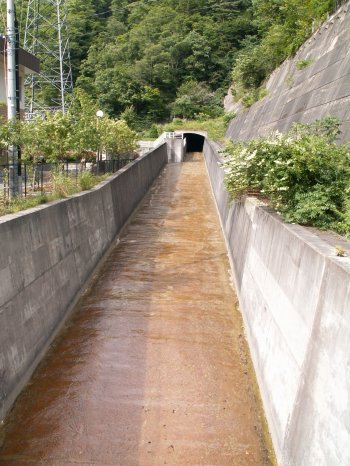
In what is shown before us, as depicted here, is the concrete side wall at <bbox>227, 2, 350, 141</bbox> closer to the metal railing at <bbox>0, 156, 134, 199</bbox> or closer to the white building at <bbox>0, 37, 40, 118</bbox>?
the metal railing at <bbox>0, 156, 134, 199</bbox>

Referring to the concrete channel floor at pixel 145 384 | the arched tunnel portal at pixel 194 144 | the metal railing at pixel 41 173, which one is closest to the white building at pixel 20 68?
the metal railing at pixel 41 173

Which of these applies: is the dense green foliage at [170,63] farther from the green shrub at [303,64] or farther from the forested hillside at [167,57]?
the green shrub at [303,64]

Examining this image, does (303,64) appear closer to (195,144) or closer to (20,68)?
(20,68)

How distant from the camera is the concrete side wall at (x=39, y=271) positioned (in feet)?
21.3

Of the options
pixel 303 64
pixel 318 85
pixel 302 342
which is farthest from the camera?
pixel 303 64

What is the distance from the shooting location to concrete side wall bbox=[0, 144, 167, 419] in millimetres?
6504

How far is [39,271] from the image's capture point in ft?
26.1

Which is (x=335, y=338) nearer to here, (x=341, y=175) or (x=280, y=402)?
(x=280, y=402)

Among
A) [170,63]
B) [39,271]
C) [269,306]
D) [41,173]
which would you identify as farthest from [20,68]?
[170,63]

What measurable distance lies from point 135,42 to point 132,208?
57.1 metres

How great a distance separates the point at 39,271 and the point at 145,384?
2.56m

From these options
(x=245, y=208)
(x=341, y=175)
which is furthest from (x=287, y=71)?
(x=341, y=175)

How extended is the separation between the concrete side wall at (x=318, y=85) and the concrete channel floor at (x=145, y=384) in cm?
559

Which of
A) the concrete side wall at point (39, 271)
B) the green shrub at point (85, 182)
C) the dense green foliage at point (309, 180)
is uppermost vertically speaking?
the dense green foliage at point (309, 180)
